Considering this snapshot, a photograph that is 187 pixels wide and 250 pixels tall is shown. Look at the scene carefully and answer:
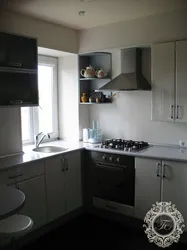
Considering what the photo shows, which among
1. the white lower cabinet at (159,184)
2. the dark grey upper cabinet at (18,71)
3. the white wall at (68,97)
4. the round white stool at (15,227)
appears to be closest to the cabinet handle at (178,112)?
the white lower cabinet at (159,184)

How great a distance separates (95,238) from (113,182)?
671 mm

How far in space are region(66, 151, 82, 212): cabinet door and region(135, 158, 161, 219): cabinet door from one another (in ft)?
2.58

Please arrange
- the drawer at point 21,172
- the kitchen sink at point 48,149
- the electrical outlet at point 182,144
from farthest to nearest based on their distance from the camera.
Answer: the kitchen sink at point 48,149
the electrical outlet at point 182,144
the drawer at point 21,172

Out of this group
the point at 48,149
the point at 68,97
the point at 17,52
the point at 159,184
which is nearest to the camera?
the point at 17,52

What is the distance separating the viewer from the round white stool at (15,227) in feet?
6.84

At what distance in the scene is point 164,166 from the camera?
3.03 meters

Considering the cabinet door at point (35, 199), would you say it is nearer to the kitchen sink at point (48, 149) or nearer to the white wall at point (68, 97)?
the kitchen sink at point (48, 149)

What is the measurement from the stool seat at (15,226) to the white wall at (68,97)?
2025 millimetres

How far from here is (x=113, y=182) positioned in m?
3.42

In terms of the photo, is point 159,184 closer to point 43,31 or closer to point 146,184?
point 146,184

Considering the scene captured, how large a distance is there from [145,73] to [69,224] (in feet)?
6.96

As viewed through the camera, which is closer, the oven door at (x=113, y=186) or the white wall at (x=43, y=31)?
the white wall at (x=43, y=31)

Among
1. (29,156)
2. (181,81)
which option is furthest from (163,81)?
(29,156)

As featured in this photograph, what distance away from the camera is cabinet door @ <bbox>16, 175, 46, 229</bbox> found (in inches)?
116
